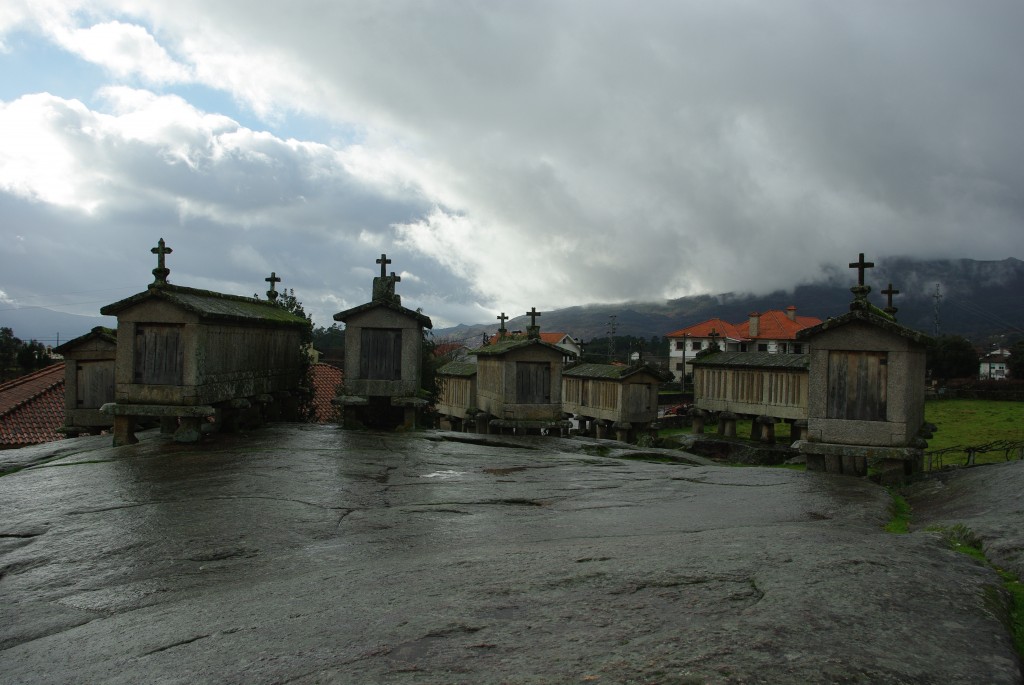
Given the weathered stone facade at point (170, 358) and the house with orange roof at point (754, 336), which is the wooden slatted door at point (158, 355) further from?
the house with orange roof at point (754, 336)

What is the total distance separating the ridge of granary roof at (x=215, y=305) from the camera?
13.8 metres

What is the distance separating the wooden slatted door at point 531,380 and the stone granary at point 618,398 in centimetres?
776

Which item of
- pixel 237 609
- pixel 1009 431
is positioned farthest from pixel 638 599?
pixel 1009 431

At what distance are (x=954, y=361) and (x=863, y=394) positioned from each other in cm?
6096

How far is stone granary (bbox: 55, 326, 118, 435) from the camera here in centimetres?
2081

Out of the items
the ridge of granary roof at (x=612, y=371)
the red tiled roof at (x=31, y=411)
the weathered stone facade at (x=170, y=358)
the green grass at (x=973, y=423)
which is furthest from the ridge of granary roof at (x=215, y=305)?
the green grass at (x=973, y=423)

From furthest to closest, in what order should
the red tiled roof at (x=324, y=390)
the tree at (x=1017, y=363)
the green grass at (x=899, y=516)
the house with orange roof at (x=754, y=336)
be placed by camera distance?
1. the house with orange roof at (x=754, y=336)
2. the tree at (x=1017, y=363)
3. the red tiled roof at (x=324, y=390)
4. the green grass at (x=899, y=516)

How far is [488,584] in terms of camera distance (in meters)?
5.03

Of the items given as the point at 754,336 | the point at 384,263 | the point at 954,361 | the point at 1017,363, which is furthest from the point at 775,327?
the point at 384,263

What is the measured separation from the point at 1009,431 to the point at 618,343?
89155 mm

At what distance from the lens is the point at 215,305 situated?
15.4 m

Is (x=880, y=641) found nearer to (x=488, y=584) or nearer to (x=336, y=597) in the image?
(x=488, y=584)

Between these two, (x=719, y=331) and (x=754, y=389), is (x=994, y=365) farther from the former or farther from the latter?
(x=754, y=389)

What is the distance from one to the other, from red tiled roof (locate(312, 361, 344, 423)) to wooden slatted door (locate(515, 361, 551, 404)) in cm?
612
